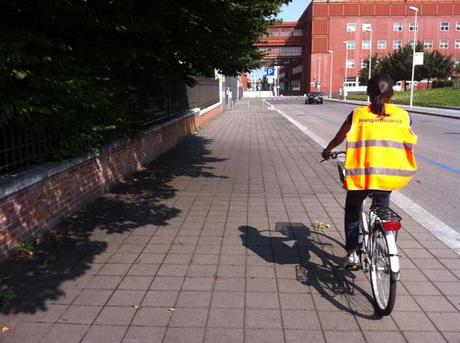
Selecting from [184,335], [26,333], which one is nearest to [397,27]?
[184,335]

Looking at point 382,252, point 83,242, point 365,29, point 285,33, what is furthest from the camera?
point 285,33

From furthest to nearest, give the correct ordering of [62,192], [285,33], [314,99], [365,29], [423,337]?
[285,33]
[365,29]
[314,99]
[62,192]
[423,337]

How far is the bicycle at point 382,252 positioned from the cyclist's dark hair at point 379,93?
0.65 m

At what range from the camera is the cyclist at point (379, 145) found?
3.79 metres

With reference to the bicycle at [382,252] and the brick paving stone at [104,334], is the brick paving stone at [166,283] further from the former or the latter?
the bicycle at [382,252]

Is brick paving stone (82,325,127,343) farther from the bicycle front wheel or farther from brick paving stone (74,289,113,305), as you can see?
the bicycle front wheel

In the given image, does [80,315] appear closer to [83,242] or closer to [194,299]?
[194,299]

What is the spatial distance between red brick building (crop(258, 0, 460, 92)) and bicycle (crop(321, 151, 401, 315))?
92606 millimetres

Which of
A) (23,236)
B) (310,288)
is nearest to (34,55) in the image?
(23,236)

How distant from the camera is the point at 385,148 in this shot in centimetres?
379

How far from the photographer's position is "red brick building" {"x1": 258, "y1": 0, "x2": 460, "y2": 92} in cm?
9469

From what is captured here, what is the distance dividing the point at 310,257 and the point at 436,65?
267ft

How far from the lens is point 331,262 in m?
5.02

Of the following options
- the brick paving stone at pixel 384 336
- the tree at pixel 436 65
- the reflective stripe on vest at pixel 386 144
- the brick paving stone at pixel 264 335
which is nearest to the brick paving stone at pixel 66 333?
the brick paving stone at pixel 264 335
